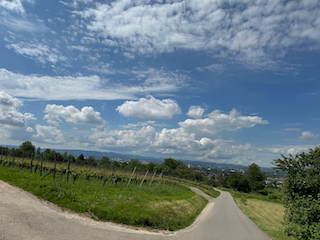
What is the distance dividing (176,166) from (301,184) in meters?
124

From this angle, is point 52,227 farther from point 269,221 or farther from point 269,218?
point 269,218

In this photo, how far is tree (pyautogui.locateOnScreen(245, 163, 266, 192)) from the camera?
333ft

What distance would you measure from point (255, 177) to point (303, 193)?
10437 centimetres

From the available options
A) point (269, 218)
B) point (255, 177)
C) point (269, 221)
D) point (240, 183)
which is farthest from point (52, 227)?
point (240, 183)

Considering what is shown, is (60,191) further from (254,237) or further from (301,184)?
(301,184)

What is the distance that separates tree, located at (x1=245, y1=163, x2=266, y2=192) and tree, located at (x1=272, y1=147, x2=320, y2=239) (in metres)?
102

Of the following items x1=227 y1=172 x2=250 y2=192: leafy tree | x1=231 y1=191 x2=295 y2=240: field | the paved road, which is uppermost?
the paved road

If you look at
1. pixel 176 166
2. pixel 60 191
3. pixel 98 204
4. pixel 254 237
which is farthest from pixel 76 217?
pixel 176 166

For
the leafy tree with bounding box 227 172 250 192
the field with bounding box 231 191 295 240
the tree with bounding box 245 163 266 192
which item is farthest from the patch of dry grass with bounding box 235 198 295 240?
the leafy tree with bounding box 227 172 250 192

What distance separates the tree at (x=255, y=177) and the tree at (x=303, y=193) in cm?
10159

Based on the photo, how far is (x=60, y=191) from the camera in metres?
13.4

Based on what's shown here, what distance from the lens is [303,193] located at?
40.1 ft

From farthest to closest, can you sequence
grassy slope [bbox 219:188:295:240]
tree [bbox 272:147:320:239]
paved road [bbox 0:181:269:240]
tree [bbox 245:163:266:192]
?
tree [bbox 245:163:266:192] → grassy slope [bbox 219:188:295:240] → tree [bbox 272:147:320:239] → paved road [bbox 0:181:269:240]

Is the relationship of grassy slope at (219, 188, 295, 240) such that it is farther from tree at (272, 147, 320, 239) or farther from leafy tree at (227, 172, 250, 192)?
leafy tree at (227, 172, 250, 192)
